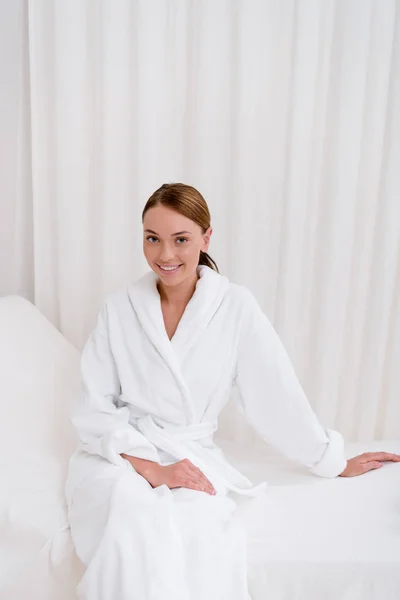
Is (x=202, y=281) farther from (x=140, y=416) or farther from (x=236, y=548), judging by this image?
(x=236, y=548)

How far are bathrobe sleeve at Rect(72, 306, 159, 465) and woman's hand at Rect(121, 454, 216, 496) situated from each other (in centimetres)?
2

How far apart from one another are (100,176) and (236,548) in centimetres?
123

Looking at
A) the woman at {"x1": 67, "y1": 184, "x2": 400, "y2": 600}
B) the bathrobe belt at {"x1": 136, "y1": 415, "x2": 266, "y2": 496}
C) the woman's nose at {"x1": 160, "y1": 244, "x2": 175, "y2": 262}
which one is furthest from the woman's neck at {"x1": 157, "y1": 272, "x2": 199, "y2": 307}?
the bathrobe belt at {"x1": 136, "y1": 415, "x2": 266, "y2": 496}

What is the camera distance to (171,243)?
1.38m

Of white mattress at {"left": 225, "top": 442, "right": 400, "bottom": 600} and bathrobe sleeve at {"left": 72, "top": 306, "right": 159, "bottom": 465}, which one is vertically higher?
bathrobe sleeve at {"left": 72, "top": 306, "right": 159, "bottom": 465}

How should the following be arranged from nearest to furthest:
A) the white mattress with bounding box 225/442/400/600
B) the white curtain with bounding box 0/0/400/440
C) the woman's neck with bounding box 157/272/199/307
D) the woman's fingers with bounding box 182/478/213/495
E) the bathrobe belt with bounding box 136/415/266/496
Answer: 1. the white mattress with bounding box 225/442/400/600
2. the woman's fingers with bounding box 182/478/213/495
3. the bathrobe belt with bounding box 136/415/266/496
4. the woman's neck with bounding box 157/272/199/307
5. the white curtain with bounding box 0/0/400/440

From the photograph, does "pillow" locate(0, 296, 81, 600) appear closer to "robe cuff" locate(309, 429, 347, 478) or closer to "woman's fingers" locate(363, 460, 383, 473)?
"robe cuff" locate(309, 429, 347, 478)

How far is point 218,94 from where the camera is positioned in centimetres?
182

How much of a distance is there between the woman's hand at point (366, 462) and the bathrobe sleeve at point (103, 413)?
519 mm

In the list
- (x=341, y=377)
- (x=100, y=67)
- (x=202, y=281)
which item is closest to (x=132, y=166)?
(x=100, y=67)

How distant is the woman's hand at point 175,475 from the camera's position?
Answer: 4.26ft

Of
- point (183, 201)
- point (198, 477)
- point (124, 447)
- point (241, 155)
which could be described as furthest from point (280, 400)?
point (241, 155)

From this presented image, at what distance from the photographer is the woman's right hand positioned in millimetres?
1297

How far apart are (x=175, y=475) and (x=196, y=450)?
0.16 meters
